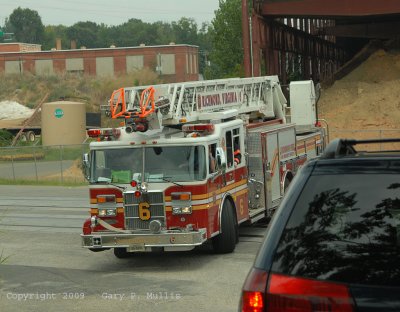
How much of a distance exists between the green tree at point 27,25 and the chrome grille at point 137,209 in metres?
182

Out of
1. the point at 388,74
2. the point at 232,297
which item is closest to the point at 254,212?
the point at 232,297

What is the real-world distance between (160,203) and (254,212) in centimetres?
329

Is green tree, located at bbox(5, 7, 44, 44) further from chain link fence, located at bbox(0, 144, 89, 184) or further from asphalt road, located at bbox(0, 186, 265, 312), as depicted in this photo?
asphalt road, located at bbox(0, 186, 265, 312)

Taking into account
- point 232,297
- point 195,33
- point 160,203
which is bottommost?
point 232,297

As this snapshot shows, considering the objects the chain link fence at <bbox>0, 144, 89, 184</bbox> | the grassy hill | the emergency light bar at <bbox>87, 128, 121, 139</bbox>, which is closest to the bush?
the chain link fence at <bbox>0, 144, 89, 184</bbox>

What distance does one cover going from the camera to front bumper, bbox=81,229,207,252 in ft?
43.4

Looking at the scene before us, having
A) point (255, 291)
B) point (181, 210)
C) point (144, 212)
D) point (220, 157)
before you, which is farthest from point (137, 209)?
point (255, 291)

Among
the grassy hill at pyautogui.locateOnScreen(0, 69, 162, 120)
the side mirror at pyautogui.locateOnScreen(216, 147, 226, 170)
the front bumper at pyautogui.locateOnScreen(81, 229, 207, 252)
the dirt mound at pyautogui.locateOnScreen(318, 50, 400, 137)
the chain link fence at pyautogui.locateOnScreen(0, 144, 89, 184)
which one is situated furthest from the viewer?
the grassy hill at pyautogui.locateOnScreen(0, 69, 162, 120)

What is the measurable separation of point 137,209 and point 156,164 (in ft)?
2.61

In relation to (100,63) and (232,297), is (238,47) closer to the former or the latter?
(100,63)

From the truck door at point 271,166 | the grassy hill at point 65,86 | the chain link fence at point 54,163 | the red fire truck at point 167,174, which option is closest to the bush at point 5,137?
the chain link fence at point 54,163

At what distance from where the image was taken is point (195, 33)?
625ft

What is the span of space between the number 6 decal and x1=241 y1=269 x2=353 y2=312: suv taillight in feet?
31.8

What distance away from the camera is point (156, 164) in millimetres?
13766
